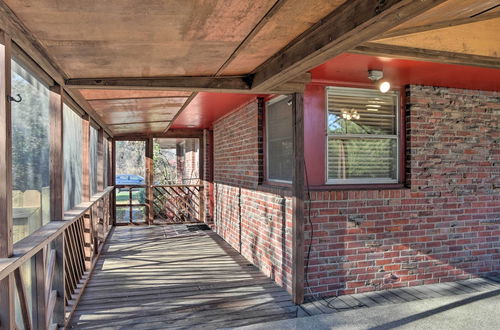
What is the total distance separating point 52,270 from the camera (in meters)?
2.91

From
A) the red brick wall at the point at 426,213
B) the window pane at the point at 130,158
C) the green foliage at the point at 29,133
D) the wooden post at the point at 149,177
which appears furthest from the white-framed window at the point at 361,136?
the window pane at the point at 130,158

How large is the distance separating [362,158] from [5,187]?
3.39 m

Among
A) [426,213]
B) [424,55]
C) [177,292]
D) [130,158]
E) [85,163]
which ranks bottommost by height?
[177,292]

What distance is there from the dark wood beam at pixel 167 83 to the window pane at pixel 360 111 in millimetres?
1209

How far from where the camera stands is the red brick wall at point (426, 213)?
3.88 m

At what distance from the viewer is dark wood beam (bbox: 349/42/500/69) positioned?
2.84m

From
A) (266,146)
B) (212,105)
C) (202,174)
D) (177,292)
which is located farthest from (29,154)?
(202,174)

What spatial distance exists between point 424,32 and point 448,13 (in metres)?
0.38

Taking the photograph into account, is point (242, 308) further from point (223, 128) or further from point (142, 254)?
point (223, 128)

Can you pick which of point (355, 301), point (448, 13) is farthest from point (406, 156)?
point (448, 13)

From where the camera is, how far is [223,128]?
22.9 feet

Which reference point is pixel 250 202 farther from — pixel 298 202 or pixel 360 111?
pixel 360 111

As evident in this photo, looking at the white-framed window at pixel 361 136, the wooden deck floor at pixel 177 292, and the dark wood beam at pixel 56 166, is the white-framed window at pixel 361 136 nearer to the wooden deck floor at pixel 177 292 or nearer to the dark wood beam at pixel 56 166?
Result: the wooden deck floor at pixel 177 292

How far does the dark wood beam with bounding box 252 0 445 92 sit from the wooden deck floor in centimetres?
219
